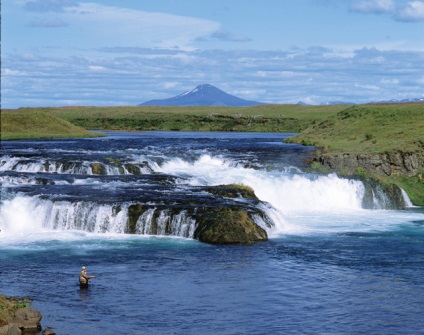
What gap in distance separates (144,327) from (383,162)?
43452 millimetres

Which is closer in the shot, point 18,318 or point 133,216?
point 18,318

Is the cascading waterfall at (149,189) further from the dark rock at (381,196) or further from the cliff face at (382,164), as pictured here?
the cliff face at (382,164)

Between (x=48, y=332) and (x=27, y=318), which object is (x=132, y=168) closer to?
(x=27, y=318)

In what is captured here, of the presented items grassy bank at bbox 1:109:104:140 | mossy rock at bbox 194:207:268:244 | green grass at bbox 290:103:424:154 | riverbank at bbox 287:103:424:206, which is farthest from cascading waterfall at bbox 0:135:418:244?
grassy bank at bbox 1:109:104:140

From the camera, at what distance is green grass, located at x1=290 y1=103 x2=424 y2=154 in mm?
70562

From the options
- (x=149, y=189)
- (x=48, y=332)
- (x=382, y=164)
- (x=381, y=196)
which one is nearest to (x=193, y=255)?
(x=48, y=332)

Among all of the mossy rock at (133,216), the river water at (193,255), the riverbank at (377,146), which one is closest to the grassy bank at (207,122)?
the riverbank at (377,146)

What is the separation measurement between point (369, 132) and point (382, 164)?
19.4m

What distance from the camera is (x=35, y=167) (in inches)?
2384

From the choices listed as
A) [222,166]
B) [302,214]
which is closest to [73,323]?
[302,214]

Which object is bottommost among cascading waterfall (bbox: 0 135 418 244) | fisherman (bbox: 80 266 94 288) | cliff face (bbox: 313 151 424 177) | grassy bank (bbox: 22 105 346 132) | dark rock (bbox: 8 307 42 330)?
dark rock (bbox: 8 307 42 330)

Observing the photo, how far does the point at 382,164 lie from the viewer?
64875mm

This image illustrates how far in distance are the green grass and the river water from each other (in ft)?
35.0

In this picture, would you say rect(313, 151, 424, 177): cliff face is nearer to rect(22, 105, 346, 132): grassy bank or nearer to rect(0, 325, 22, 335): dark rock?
rect(0, 325, 22, 335): dark rock
